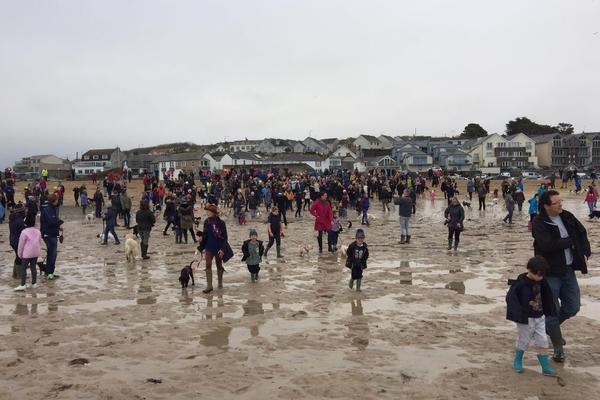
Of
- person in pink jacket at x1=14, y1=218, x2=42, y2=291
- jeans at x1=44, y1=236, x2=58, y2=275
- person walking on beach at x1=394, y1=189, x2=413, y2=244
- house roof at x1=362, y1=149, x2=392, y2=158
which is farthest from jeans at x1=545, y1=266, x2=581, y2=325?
house roof at x1=362, y1=149, x2=392, y2=158

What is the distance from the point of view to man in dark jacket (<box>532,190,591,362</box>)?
19.7ft

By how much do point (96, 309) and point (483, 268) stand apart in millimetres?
8247

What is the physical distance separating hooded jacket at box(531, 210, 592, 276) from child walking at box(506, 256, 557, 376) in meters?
0.29

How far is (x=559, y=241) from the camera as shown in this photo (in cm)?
593

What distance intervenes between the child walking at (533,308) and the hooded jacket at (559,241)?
294mm

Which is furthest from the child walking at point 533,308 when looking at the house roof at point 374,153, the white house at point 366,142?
the white house at point 366,142

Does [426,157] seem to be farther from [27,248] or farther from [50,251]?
[27,248]

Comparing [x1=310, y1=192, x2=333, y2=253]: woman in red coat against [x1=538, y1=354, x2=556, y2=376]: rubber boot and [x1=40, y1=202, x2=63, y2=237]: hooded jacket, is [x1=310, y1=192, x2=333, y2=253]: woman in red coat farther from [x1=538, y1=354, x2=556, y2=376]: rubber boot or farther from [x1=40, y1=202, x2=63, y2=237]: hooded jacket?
[x1=538, y1=354, x2=556, y2=376]: rubber boot

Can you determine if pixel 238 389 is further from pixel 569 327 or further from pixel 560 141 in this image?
pixel 560 141

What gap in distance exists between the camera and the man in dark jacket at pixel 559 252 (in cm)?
599

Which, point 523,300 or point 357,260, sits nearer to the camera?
point 523,300

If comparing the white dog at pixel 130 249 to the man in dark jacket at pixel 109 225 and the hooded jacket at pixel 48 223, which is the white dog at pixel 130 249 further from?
the man in dark jacket at pixel 109 225

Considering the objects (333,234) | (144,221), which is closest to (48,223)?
(144,221)

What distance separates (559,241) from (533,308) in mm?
819
